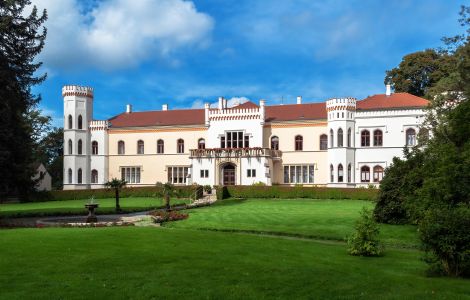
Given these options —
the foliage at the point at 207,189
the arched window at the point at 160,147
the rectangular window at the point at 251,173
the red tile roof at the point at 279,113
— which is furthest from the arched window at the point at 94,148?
the rectangular window at the point at 251,173

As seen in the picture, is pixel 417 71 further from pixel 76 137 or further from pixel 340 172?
pixel 76 137

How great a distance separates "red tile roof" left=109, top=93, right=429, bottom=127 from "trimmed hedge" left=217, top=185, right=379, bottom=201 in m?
10.2

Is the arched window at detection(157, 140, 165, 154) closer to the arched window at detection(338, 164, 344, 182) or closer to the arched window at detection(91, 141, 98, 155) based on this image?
the arched window at detection(91, 141, 98, 155)

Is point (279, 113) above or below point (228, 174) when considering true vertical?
above

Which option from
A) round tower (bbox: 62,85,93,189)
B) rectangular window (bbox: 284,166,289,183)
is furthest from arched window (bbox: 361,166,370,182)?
round tower (bbox: 62,85,93,189)

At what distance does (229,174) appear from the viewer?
51.5 m

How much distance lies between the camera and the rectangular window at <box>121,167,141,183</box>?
5706 centimetres

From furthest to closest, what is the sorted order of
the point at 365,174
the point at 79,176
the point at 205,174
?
the point at 79,176
the point at 205,174
the point at 365,174

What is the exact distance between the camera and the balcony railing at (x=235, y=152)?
49.9 m

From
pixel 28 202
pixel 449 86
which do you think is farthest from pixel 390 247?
pixel 28 202

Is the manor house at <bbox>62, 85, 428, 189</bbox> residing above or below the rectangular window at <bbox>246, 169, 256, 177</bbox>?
above

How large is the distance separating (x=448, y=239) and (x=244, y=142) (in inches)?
1645

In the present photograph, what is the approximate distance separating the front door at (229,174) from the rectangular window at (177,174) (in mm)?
5528

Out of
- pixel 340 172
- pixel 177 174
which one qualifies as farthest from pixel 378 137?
pixel 177 174
